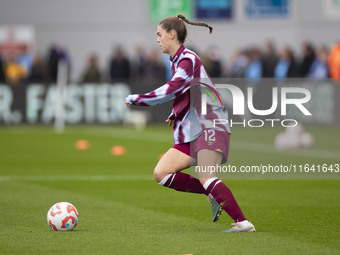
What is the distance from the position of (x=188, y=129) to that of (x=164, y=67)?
19881 mm

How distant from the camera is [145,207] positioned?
9797 mm

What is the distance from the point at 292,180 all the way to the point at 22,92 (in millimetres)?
14453

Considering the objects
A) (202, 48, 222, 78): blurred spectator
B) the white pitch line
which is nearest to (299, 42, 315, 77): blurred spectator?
(202, 48, 222, 78): blurred spectator

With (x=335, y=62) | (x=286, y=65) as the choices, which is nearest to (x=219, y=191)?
(x=286, y=65)

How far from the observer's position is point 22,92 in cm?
2566

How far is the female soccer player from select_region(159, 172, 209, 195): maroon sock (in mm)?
21

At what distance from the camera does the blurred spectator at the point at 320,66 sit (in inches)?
961

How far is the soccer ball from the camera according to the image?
25.9 ft

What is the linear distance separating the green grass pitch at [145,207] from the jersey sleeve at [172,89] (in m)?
1.23

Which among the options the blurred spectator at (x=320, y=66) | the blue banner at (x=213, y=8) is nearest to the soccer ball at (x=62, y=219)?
the blurred spectator at (x=320, y=66)

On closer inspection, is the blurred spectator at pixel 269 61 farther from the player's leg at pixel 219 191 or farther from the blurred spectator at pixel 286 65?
the player's leg at pixel 219 191

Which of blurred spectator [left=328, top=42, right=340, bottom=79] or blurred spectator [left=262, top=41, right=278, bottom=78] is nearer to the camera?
blurred spectator [left=328, top=42, right=340, bottom=79]

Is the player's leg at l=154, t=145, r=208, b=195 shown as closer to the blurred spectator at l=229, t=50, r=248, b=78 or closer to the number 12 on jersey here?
the number 12 on jersey

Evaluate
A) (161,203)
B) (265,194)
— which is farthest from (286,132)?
(161,203)
